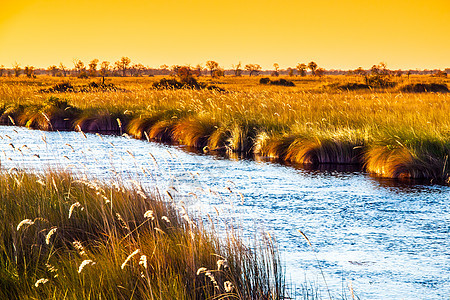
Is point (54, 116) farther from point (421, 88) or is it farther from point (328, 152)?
point (421, 88)

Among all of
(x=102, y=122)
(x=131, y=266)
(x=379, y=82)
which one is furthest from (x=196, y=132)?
(x=379, y=82)

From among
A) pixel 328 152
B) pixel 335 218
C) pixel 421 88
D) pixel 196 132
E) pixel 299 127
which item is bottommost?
pixel 335 218

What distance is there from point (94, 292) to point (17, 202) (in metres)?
2.66

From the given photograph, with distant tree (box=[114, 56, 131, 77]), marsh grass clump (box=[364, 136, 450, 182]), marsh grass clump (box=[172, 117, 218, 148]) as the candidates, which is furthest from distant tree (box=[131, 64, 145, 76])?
marsh grass clump (box=[364, 136, 450, 182])

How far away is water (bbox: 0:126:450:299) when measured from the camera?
6609 mm

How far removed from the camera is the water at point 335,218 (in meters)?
6.61

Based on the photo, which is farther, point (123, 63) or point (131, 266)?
point (123, 63)

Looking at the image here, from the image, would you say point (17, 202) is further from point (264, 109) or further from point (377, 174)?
point (264, 109)

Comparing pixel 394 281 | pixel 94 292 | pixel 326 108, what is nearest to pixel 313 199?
pixel 394 281

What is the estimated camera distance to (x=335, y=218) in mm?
9703

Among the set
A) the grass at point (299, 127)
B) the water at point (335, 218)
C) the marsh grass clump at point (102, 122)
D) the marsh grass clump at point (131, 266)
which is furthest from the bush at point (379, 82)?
the marsh grass clump at point (131, 266)

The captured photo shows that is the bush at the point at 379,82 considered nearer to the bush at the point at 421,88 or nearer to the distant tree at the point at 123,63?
the bush at the point at 421,88

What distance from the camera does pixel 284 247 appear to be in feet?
26.1

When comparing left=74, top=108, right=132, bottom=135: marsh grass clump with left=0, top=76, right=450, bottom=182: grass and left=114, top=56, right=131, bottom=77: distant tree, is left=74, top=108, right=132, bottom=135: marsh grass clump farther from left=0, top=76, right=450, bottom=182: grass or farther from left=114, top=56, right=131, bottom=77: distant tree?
left=114, top=56, right=131, bottom=77: distant tree
